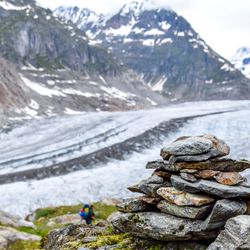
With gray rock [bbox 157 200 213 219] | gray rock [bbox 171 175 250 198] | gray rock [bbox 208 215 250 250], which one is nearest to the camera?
gray rock [bbox 208 215 250 250]

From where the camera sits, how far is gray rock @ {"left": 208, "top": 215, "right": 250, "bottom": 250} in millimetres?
9312

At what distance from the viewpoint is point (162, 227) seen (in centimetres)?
1072

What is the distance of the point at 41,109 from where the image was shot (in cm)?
17912

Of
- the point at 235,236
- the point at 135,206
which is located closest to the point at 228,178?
the point at 235,236

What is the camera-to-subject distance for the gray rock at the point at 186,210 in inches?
408

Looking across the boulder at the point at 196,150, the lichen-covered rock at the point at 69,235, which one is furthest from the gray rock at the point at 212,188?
the lichen-covered rock at the point at 69,235

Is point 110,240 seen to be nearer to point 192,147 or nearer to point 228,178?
point 192,147

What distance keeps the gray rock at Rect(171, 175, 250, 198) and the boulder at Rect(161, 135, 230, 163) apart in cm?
54

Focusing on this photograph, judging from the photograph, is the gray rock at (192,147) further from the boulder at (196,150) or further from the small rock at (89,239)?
the small rock at (89,239)

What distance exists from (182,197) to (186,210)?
0.98ft

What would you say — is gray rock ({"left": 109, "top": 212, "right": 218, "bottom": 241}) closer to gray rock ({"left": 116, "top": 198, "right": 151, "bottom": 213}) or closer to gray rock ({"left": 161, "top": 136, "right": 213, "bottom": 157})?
gray rock ({"left": 116, "top": 198, "right": 151, "bottom": 213})

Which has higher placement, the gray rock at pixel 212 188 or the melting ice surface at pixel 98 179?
the gray rock at pixel 212 188

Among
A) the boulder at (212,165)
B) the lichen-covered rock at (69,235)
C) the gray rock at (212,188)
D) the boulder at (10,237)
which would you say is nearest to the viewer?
the gray rock at (212,188)

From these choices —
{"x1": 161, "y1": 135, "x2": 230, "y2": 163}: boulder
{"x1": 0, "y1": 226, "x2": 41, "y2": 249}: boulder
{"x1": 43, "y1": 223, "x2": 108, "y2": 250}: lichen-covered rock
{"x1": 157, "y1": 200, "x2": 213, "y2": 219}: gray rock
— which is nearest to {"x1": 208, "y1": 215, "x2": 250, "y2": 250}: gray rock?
{"x1": 157, "y1": 200, "x2": 213, "y2": 219}: gray rock
